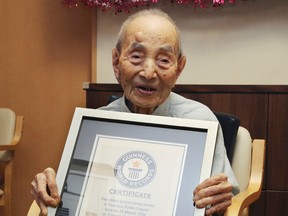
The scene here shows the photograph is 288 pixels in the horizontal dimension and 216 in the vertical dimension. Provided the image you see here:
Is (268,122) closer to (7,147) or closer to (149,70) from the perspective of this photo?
(149,70)

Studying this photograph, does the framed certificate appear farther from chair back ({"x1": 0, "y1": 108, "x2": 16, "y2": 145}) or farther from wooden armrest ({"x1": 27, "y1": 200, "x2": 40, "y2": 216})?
chair back ({"x1": 0, "y1": 108, "x2": 16, "y2": 145})

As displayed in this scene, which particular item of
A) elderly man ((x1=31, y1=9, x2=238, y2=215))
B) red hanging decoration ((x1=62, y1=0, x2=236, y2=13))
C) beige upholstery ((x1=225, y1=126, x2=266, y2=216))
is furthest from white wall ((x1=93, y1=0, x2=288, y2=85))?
elderly man ((x1=31, y1=9, x2=238, y2=215))

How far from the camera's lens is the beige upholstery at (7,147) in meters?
2.17

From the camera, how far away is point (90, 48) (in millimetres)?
2574

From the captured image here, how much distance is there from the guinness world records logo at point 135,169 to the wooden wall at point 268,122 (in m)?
0.84

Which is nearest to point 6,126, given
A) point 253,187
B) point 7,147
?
point 7,147

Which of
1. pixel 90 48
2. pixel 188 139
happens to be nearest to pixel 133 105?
pixel 188 139

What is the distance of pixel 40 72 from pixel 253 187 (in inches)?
77.0

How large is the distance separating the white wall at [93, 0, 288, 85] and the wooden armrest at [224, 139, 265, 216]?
1.23 metres

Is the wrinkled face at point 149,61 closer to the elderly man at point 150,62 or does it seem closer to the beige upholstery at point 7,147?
the elderly man at point 150,62

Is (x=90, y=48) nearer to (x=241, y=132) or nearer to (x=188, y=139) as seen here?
(x=241, y=132)

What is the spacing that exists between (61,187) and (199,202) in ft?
1.08

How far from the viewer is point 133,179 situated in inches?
34.5

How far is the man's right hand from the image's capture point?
0.88 meters
